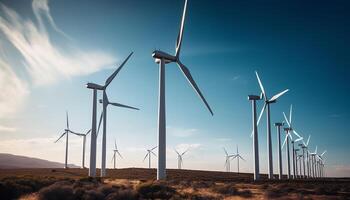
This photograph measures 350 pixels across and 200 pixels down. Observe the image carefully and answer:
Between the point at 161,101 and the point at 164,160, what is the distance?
948cm

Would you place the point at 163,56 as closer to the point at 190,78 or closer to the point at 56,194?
the point at 190,78

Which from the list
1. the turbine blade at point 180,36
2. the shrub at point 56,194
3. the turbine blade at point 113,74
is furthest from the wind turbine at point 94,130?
the shrub at point 56,194

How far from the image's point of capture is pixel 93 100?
7138cm

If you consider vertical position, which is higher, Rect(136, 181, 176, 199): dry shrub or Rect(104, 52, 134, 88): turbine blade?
Rect(104, 52, 134, 88): turbine blade

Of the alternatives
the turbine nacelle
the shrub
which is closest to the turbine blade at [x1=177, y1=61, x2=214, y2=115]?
the turbine nacelle

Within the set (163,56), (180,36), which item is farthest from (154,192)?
(180,36)

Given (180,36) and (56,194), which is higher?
(180,36)

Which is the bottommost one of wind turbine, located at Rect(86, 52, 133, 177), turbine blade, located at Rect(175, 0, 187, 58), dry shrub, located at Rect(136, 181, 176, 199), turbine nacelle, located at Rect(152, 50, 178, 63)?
dry shrub, located at Rect(136, 181, 176, 199)

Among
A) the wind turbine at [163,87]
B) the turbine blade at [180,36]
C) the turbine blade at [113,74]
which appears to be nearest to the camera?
the wind turbine at [163,87]

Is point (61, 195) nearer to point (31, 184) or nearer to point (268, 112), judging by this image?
point (31, 184)

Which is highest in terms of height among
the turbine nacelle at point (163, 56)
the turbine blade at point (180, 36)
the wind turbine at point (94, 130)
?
the turbine blade at point (180, 36)

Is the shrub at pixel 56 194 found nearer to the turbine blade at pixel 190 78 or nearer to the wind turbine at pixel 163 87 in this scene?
the wind turbine at pixel 163 87

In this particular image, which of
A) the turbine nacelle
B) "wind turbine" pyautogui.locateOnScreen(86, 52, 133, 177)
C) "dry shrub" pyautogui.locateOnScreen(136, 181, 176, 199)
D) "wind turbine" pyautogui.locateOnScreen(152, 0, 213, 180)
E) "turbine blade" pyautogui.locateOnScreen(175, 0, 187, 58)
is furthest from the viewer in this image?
"wind turbine" pyautogui.locateOnScreen(86, 52, 133, 177)

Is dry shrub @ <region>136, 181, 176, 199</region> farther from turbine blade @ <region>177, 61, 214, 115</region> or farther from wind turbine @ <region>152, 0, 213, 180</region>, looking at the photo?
turbine blade @ <region>177, 61, 214, 115</region>
